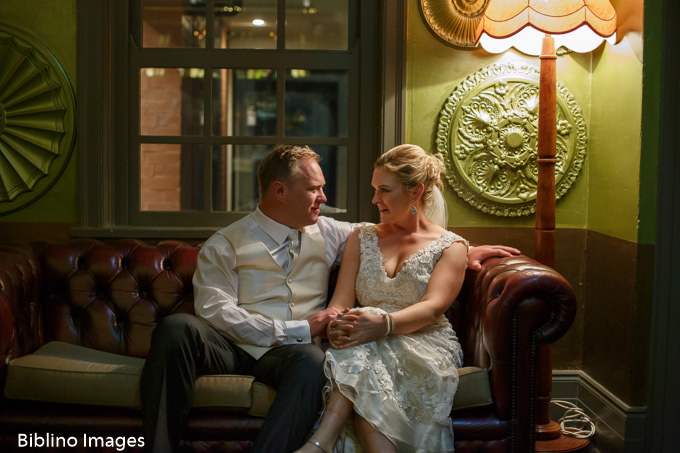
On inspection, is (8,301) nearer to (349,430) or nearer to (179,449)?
(179,449)

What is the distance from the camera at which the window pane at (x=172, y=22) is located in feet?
11.8

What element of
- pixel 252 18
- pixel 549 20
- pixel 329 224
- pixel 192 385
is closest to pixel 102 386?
pixel 192 385

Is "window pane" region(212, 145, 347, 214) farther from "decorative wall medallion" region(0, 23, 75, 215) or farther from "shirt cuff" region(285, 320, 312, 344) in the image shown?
"shirt cuff" region(285, 320, 312, 344)

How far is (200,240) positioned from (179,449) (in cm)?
126

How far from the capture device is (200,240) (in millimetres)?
3518

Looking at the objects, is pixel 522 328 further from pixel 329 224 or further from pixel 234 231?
pixel 234 231

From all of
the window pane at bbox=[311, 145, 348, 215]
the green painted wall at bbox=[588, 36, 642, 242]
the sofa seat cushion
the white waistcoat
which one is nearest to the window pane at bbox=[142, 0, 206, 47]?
the window pane at bbox=[311, 145, 348, 215]

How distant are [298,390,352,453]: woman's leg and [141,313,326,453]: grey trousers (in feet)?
0.23

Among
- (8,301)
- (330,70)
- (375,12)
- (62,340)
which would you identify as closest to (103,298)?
(62,340)

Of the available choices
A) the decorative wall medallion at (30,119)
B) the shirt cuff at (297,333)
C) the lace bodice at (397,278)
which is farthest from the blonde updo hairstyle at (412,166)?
the decorative wall medallion at (30,119)

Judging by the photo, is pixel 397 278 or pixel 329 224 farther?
pixel 329 224

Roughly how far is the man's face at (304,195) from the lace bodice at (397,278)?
0.27 metres

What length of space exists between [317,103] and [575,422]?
2.12 m

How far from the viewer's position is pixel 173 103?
6.34m
